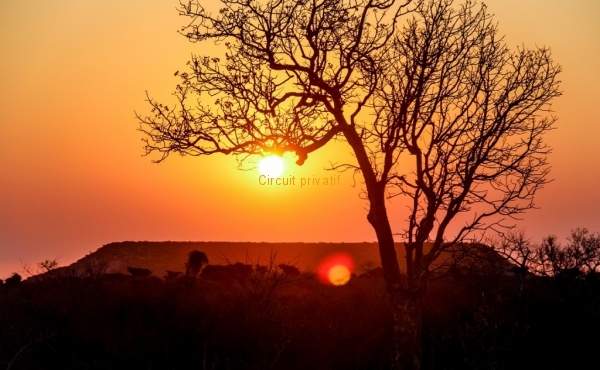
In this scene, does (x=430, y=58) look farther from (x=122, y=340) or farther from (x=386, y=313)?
(x=386, y=313)

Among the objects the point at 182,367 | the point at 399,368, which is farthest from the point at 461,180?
the point at 182,367

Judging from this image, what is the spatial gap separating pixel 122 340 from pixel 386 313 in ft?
39.1

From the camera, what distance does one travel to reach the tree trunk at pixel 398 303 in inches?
559

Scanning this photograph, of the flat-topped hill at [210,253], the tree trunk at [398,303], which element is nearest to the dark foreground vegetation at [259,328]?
the tree trunk at [398,303]

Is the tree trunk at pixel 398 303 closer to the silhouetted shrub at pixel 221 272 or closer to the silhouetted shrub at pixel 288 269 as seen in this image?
the silhouetted shrub at pixel 288 269

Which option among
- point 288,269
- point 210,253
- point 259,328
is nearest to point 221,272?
point 288,269

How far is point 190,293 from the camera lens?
2842 centimetres

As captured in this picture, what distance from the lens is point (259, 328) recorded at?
61.8 feet

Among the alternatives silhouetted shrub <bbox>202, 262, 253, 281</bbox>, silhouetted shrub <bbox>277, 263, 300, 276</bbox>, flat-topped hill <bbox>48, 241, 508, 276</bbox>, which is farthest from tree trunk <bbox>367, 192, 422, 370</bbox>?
flat-topped hill <bbox>48, 241, 508, 276</bbox>

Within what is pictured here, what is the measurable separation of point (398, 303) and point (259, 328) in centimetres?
569

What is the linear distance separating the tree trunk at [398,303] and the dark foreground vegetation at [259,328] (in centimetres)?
160

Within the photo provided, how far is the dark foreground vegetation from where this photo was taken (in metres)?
18.9

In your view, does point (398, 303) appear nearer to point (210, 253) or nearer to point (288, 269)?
point (288, 269)

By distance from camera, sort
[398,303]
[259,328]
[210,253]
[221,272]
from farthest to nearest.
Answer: [210,253]
[221,272]
[259,328]
[398,303]
